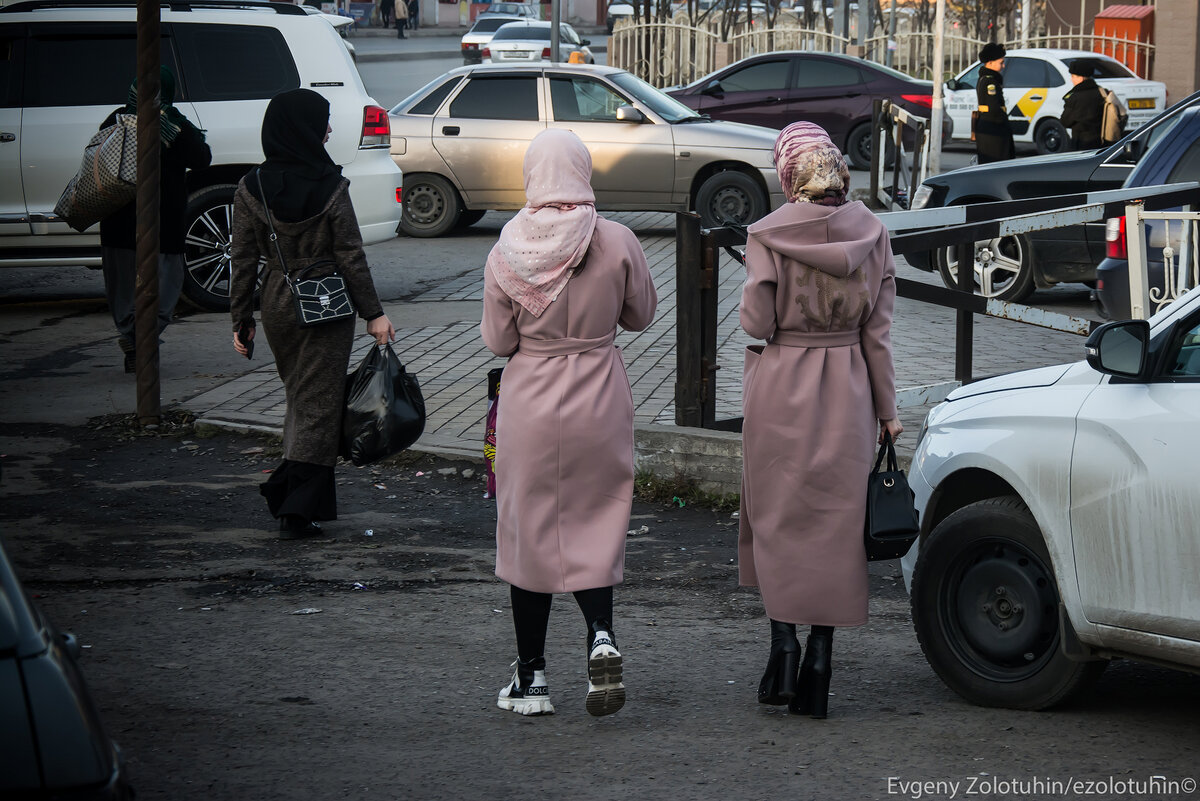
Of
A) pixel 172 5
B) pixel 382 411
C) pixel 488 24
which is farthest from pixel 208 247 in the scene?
pixel 488 24

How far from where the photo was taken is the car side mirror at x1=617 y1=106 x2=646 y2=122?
53.3 ft

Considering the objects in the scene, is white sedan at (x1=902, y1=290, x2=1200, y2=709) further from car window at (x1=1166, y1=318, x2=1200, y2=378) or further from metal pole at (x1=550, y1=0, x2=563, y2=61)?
metal pole at (x1=550, y1=0, x2=563, y2=61)

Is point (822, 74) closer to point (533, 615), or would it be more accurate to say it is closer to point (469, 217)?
point (469, 217)

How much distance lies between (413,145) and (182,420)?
27.0ft

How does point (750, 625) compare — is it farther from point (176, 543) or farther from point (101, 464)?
point (101, 464)

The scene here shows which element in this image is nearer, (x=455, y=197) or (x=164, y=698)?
(x=164, y=698)

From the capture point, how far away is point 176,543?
21.7ft

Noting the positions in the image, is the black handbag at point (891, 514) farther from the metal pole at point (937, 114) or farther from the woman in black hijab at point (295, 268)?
the metal pole at point (937, 114)

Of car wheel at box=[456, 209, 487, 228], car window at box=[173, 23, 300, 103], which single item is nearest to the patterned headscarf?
car window at box=[173, 23, 300, 103]

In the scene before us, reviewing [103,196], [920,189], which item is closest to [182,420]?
[103,196]

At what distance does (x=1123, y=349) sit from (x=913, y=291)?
2838 mm

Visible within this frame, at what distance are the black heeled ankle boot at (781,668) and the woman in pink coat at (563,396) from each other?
463mm

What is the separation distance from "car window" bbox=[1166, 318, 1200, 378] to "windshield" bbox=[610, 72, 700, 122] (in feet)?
41.0

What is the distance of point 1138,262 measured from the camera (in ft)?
22.9
